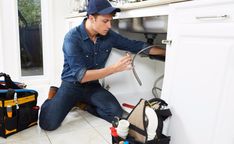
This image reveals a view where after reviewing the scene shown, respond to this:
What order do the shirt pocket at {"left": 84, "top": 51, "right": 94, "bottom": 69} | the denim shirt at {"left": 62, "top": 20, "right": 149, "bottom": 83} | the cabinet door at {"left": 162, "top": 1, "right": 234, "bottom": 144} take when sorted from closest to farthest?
the cabinet door at {"left": 162, "top": 1, "right": 234, "bottom": 144} → the denim shirt at {"left": 62, "top": 20, "right": 149, "bottom": 83} → the shirt pocket at {"left": 84, "top": 51, "right": 94, "bottom": 69}

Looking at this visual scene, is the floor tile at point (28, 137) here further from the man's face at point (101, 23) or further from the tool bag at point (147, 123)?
the man's face at point (101, 23)

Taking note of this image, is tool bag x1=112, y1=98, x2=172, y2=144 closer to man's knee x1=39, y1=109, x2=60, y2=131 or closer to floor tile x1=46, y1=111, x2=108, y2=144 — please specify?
floor tile x1=46, y1=111, x2=108, y2=144

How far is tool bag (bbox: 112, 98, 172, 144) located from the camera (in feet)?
3.26

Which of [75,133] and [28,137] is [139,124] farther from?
[28,137]

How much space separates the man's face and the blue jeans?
1.33 feet

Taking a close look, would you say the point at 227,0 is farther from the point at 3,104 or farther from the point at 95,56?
the point at 3,104

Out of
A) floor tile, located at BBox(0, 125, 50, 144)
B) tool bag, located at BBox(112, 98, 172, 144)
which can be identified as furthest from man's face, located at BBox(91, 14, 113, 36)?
floor tile, located at BBox(0, 125, 50, 144)

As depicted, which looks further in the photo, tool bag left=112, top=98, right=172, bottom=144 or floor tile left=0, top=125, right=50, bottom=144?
floor tile left=0, top=125, right=50, bottom=144

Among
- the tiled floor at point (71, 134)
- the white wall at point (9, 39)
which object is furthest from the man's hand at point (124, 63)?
the white wall at point (9, 39)

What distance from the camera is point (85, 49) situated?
1537 mm

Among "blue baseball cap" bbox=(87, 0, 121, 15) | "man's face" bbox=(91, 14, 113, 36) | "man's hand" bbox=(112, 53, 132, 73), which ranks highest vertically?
"blue baseball cap" bbox=(87, 0, 121, 15)

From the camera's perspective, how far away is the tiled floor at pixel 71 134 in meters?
1.34

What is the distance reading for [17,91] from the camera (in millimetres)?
1404

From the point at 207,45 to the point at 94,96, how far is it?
0.99m
